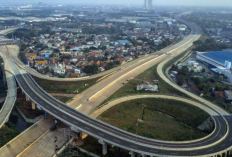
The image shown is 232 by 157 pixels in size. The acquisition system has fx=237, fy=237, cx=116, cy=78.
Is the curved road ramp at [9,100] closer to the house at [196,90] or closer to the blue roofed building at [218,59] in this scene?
the house at [196,90]

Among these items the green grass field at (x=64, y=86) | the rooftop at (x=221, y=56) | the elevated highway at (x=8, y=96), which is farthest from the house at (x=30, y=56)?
the rooftop at (x=221, y=56)

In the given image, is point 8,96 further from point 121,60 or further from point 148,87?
point 121,60

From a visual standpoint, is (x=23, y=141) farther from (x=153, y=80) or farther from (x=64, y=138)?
(x=153, y=80)

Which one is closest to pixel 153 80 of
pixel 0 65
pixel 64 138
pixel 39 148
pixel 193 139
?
pixel 193 139

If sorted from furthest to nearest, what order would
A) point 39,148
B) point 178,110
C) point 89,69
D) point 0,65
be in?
1. point 0,65
2. point 89,69
3. point 178,110
4. point 39,148

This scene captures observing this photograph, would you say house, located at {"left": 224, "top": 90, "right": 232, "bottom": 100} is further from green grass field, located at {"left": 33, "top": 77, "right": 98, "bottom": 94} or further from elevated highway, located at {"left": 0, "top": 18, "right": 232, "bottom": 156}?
green grass field, located at {"left": 33, "top": 77, "right": 98, "bottom": 94}

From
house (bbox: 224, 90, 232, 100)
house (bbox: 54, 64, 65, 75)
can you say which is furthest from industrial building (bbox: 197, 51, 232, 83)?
house (bbox: 54, 64, 65, 75)
